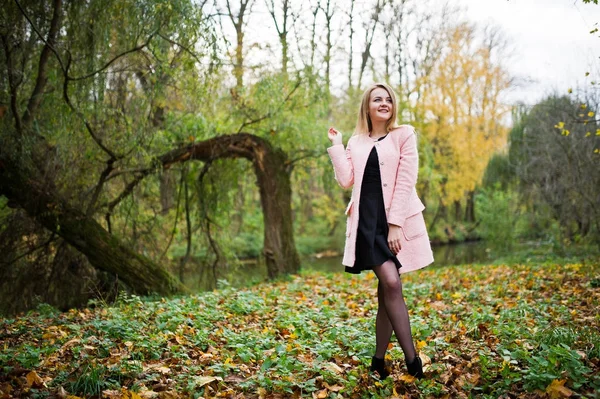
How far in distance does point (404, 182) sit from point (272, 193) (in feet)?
22.2

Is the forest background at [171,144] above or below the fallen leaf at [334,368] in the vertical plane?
above

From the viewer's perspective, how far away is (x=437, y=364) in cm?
330

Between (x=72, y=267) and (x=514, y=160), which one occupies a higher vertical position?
(x=514, y=160)

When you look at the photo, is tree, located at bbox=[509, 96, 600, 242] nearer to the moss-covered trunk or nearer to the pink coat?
the moss-covered trunk

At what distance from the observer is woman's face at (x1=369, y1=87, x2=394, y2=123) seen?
3361 millimetres

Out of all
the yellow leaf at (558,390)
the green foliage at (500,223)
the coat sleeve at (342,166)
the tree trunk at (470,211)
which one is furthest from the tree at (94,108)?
the tree trunk at (470,211)

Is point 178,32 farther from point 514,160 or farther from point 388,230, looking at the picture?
point 514,160

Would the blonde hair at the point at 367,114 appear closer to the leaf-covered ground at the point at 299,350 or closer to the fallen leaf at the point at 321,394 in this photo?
the leaf-covered ground at the point at 299,350

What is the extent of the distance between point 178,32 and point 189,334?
3.73m

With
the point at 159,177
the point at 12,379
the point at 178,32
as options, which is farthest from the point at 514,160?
the point at 12,379

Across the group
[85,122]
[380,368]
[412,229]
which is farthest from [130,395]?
[85,122]

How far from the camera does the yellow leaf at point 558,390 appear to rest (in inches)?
99.3

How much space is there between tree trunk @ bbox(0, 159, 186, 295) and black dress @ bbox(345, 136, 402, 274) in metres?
5.09

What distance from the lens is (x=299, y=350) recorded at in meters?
3.72
